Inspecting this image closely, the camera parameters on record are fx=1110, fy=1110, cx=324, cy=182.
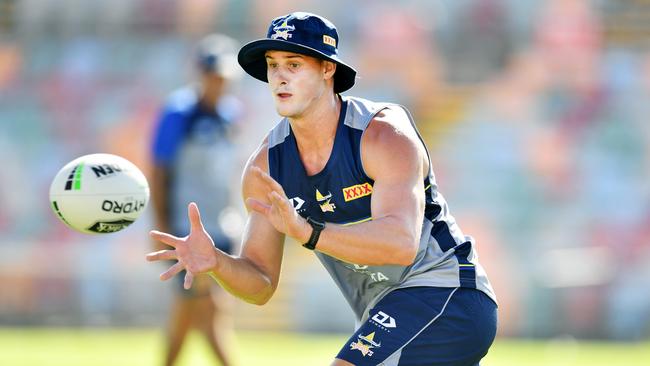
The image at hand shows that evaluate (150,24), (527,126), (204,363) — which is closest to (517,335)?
(527,126)

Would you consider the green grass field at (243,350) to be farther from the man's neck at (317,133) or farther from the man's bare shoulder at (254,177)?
the man's neck at (317,133)

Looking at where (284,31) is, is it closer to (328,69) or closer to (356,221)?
(328,69)

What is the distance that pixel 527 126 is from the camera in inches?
625

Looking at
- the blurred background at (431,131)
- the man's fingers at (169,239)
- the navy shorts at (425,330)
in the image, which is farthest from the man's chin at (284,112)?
the blurred background at (431,131)

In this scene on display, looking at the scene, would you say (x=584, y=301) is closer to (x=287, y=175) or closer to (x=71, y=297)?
(x=71, y=297)

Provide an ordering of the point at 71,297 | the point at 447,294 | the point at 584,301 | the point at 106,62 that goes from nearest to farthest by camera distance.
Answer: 1. the point at 447,294
2. the point at 584,301
3. the point at 71,297
4. the point at 106,62

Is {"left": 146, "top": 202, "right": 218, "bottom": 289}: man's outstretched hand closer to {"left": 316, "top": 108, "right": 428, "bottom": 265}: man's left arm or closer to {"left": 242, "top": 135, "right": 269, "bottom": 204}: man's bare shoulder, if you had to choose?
{"left": 242, "top": 135, "right": 269, "bottom": 204}: man's bare shoulder

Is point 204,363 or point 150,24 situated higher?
point 150,24

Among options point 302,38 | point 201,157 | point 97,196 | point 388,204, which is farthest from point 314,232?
point 201,157

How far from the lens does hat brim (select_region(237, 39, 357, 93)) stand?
4.90 meters

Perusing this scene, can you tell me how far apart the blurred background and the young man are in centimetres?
913

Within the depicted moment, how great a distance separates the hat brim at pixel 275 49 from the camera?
490 cm

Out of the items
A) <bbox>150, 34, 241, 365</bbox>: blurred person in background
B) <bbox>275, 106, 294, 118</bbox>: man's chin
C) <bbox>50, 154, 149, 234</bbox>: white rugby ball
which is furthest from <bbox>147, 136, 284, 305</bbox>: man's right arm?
<bbox>150, 34, 241, 365</bbox>: blurred person in background

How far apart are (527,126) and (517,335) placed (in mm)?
3379
